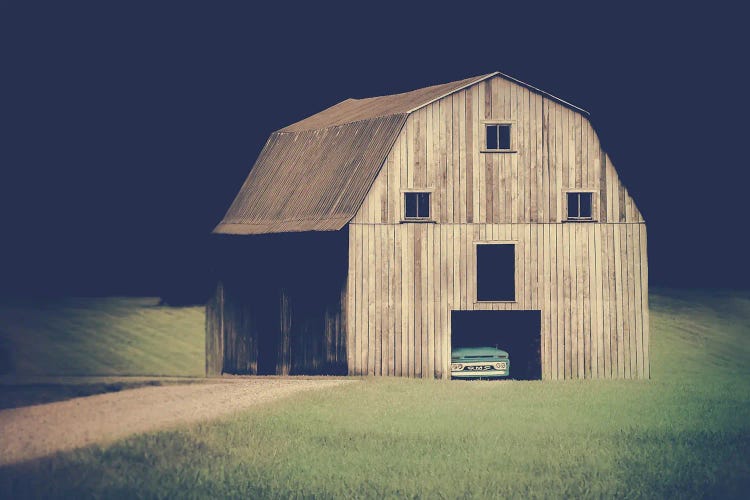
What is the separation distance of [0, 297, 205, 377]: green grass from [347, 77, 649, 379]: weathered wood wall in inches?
371

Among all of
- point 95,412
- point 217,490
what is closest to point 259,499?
point 217,490

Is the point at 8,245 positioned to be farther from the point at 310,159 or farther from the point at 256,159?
the point at 310,159

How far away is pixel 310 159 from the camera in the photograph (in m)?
44.6

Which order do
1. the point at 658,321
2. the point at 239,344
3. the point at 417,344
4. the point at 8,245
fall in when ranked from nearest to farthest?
1. the point at 417,344
2. the point at 239,344
3. the point at 658,321
4. the point at 8,245

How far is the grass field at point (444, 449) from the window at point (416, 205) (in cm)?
482

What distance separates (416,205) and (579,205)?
471 centimetres

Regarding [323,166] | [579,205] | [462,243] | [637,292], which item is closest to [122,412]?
[462,243]

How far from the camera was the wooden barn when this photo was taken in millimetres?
39531

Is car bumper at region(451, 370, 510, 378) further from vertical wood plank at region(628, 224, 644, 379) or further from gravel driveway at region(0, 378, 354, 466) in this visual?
vertical wood plank at region(628, 224, 644, 379)

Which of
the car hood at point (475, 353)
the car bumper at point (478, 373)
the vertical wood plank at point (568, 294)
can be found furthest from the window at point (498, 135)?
the car bumper at point (478, 373)

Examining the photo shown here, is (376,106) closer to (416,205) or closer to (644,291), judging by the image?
(416,205)

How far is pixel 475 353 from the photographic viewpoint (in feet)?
132

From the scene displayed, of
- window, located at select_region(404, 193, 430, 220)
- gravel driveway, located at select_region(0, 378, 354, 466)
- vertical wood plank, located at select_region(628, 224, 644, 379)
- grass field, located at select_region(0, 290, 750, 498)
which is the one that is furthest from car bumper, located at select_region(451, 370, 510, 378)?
window, located at select_region(404, 193, 430, 220)

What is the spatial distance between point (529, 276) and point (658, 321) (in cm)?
1621
